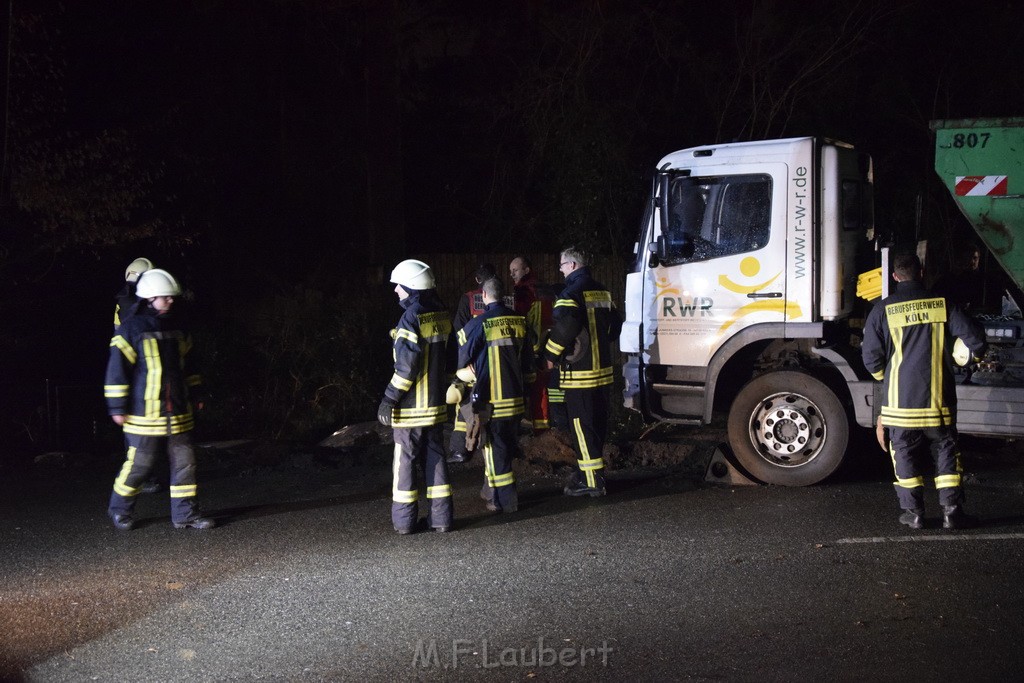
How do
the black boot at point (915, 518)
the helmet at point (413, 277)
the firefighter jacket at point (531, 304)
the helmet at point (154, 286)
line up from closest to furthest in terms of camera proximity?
the black boot at point (915, 518)
the helmet at point (413, 277)
the helmet at point (154, 286)
the firefighter jacket at point (531, 304)

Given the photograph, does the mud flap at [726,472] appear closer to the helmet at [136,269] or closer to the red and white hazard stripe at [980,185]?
the red and white hazard stripe at [980,185]

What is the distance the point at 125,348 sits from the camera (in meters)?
7.39

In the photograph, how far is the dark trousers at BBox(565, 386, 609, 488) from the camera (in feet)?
26.9

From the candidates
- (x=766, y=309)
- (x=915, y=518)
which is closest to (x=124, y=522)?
(x=766, y=309)

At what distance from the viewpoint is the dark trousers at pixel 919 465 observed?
6.99 m

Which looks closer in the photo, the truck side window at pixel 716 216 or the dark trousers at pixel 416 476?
the dark trousers at pixel 416 476

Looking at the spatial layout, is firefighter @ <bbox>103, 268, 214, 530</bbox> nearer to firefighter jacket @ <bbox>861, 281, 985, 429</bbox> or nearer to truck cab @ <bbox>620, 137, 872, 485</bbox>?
truck cab @ <bbox>620, 137, 872, 485</bbox>

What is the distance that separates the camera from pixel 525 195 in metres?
18.0

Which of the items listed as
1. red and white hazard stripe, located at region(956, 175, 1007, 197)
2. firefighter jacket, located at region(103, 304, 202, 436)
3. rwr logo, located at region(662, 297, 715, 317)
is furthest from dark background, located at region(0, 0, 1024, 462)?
firefighter jacket, located at region(103, 304, 202, 436)

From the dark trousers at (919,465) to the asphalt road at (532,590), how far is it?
24 centimetres

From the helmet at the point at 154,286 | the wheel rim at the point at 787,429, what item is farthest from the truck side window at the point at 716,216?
the helmet at the point at 154,286

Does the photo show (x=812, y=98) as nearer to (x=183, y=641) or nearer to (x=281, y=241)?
(x=281, y=241)

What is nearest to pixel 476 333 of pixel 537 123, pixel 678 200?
pixel 678 200

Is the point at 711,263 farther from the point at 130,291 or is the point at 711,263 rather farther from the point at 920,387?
the point at 130,291
